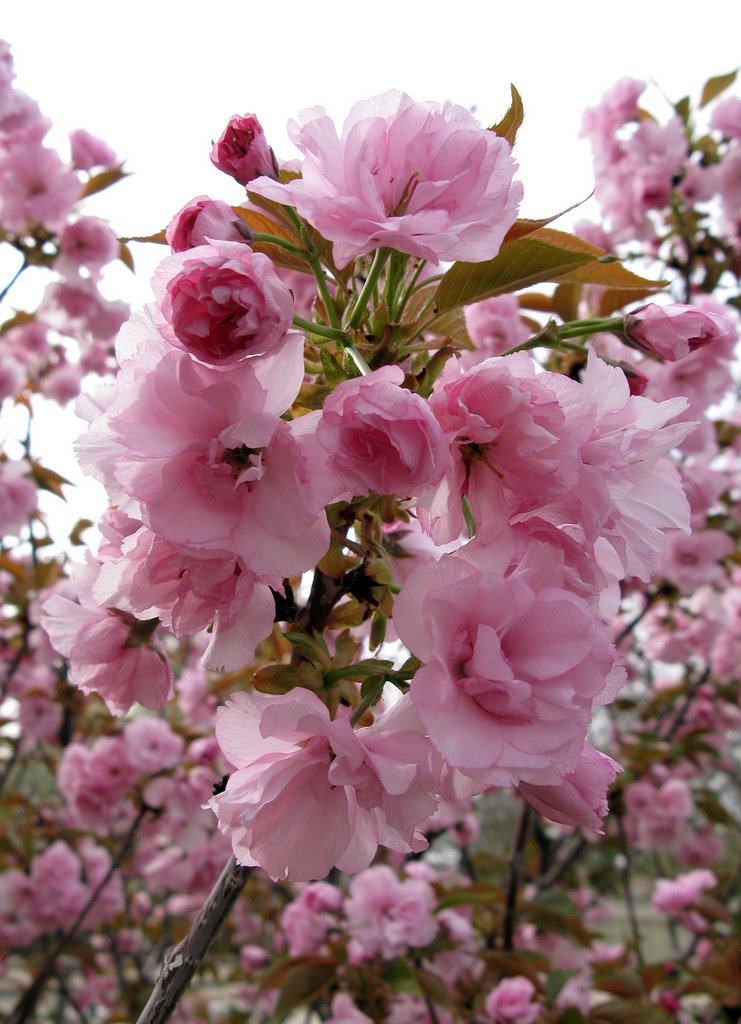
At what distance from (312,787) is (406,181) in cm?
55

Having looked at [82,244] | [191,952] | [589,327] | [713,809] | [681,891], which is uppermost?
[589,327]

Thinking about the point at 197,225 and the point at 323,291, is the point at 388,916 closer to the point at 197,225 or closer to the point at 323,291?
the point at 323,291

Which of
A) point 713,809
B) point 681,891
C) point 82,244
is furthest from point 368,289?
point 713,809

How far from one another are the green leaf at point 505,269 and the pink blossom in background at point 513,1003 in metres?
1.68

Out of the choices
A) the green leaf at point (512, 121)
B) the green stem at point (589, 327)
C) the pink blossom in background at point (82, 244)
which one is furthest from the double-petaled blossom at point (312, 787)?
the pink blossom in background at point (82, 244)

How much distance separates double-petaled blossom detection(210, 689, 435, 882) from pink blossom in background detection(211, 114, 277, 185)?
0.55m

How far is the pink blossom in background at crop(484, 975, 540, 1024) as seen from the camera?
1.80 meters

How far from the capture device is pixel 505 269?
32.6 inches

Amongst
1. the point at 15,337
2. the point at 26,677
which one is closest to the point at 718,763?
the point at 26,677

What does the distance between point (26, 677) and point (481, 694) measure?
3525 mm

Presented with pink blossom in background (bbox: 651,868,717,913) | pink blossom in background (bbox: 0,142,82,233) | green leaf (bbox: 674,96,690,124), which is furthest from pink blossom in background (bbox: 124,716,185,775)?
green leaf (bbox: 674,96,690,124)

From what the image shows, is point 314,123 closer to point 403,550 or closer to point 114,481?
point 114,481

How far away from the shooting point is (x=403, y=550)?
2.94 feet

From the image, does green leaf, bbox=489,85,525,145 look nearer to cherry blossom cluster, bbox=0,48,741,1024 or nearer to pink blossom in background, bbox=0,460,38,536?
cherry blossom cluster, bbox=0,48,741,1024
